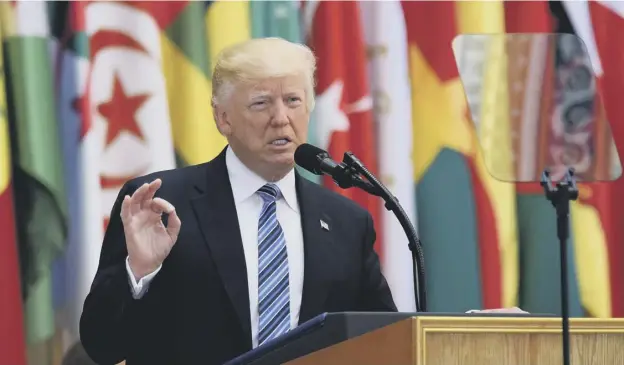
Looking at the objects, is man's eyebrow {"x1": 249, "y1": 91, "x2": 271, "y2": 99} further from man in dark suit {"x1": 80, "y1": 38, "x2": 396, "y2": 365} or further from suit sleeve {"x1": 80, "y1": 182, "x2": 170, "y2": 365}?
suit sleeve {"x1": 80, "y1": 182, "x2": 170, "y2": 365}

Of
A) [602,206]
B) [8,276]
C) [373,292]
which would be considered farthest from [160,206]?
[602,206]

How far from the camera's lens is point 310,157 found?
77.4 inches

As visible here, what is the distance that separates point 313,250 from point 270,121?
11.1 inches

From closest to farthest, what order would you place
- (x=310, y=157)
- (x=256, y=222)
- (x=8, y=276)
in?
(x=310, y=157)
(x=256, y=222)
(x=8, y=276)

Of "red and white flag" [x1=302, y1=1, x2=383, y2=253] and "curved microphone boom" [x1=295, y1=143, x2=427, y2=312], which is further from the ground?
"red and white flag" [x1=302, y1=1, x2=383, y2=253]

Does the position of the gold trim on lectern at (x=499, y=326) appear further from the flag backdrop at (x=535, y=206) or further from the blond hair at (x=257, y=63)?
the flag backdrop at (x=535, y=206)

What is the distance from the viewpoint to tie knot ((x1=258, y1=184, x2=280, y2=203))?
7.55 feet

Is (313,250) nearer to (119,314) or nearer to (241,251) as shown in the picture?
(241,251)

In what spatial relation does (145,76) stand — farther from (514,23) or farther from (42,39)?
(514,23)

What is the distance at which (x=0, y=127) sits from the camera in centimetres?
293

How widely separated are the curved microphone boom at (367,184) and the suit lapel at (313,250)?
298 millimetres

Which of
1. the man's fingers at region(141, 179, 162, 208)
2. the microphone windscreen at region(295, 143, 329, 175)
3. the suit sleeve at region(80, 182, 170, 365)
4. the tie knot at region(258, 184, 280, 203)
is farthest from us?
the tie knot at region(258, 184, 280, 203)

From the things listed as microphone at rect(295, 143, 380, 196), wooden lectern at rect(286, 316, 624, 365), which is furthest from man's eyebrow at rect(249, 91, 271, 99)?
wooden lectern at rect(286, 316, 624, 365)

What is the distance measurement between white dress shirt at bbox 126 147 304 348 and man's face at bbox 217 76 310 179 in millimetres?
40
